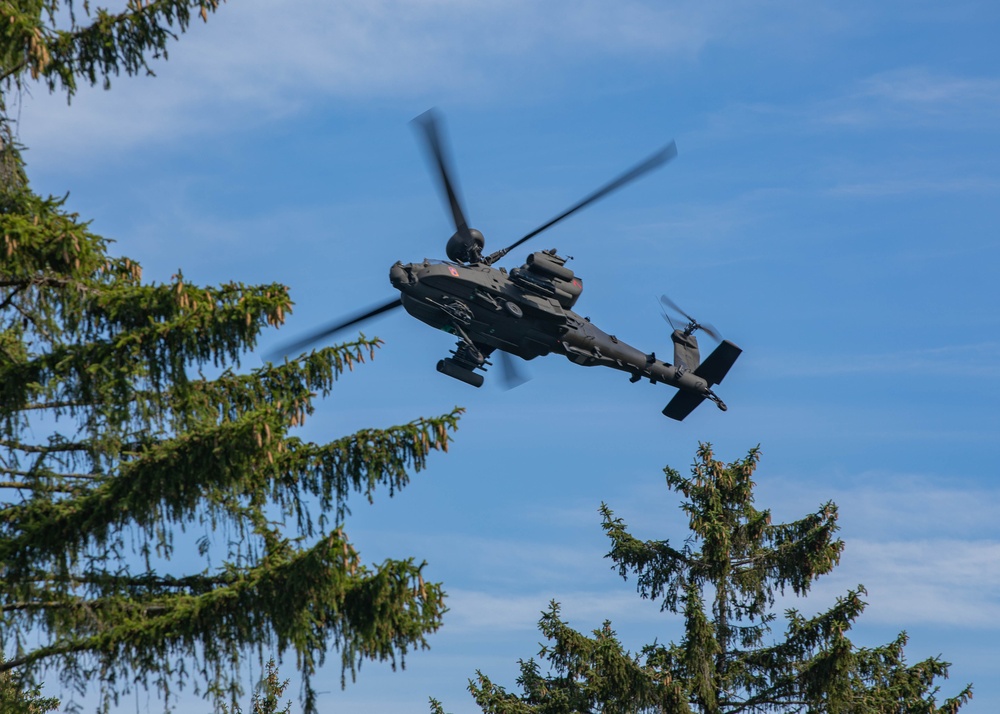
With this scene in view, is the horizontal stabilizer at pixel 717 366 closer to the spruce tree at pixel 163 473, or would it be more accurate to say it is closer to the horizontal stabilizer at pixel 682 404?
→ the horizontal stabilizer at pixel 682 404

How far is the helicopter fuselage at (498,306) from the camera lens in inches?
854

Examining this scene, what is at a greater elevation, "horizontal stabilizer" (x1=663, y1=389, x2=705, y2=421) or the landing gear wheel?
"horizontal stabilizer" (x1=663, y1=389, x2=705, y2=421)

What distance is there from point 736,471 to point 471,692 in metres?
6.20

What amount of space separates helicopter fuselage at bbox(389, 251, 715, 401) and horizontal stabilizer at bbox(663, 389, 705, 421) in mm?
4113

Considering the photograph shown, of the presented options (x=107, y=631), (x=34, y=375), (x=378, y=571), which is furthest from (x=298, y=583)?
(x=34, y=375)

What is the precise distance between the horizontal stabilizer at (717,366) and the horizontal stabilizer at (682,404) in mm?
515

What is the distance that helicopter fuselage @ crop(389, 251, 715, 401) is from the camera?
2170 centimetres

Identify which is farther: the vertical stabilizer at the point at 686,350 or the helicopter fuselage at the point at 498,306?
the vertical stabilizer at the point at 686,350

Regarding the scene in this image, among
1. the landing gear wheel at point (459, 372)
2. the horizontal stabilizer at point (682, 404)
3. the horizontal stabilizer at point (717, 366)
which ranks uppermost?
the horizontal stabilizer at point (717, 366)

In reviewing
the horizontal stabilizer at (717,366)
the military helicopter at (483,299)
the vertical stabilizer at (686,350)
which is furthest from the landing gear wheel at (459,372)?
the horizontal stabilizer at (717,366)

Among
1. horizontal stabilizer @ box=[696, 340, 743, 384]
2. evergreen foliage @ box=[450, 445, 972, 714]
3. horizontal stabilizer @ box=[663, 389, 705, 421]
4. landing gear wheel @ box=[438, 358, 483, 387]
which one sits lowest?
evergreen foliage @ box=[450, 445, 972, 714]

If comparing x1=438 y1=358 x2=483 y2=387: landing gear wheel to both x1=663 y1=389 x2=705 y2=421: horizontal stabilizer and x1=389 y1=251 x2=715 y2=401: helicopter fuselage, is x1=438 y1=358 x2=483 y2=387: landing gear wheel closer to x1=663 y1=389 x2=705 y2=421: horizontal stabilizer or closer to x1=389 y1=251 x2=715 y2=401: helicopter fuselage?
x1=389 y1=251 x2=715 y2=401: helicopter fuselage

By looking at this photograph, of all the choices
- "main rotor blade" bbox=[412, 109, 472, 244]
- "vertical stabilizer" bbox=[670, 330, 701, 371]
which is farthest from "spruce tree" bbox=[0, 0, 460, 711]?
"vertical stabilizer" bbox=[670, 330, 701, 371]

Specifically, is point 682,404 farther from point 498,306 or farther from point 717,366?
point 498,306
